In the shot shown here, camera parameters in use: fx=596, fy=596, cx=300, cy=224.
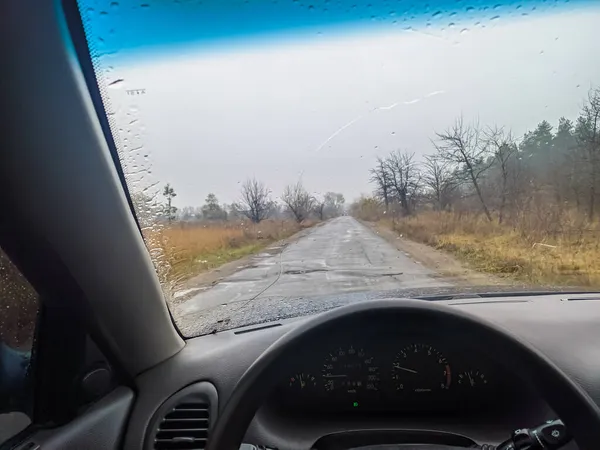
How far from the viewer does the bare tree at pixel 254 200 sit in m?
Answer: 3.34

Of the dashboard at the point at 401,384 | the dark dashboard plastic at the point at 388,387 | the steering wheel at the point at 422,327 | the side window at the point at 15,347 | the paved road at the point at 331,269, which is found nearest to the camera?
the steering wheel at the point at 422,327

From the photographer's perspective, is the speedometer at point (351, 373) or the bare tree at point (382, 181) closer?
the speedometer at point (351, 373)

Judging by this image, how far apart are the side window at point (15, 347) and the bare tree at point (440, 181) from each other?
7.33 feet

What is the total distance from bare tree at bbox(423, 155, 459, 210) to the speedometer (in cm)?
107

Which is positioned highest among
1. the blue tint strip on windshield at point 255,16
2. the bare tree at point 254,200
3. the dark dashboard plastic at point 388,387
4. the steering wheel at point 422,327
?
the blue tint strip on windshield at point 255,16

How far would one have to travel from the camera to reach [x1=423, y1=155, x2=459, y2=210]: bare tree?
353 centimetres

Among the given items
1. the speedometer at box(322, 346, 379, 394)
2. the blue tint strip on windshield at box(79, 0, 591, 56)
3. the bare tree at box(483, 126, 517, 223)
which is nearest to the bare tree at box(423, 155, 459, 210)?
the bare tree at box(483, 126, 517, 223)

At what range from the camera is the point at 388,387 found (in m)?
3.39

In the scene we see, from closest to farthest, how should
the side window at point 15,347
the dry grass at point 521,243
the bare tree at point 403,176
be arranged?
the side window at point 15,347, the bare tree at point 403,176, the dry grass at point 521,243

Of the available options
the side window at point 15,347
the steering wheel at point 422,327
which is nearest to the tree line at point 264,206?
the side window at point 15,347

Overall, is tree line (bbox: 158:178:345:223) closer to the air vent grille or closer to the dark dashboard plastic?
the dark dashboard plastic

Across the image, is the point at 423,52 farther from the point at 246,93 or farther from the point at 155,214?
the point at 155,214

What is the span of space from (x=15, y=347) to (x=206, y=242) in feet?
3.74

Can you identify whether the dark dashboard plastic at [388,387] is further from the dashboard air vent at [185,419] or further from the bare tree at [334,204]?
the bare tree at [334,204]
